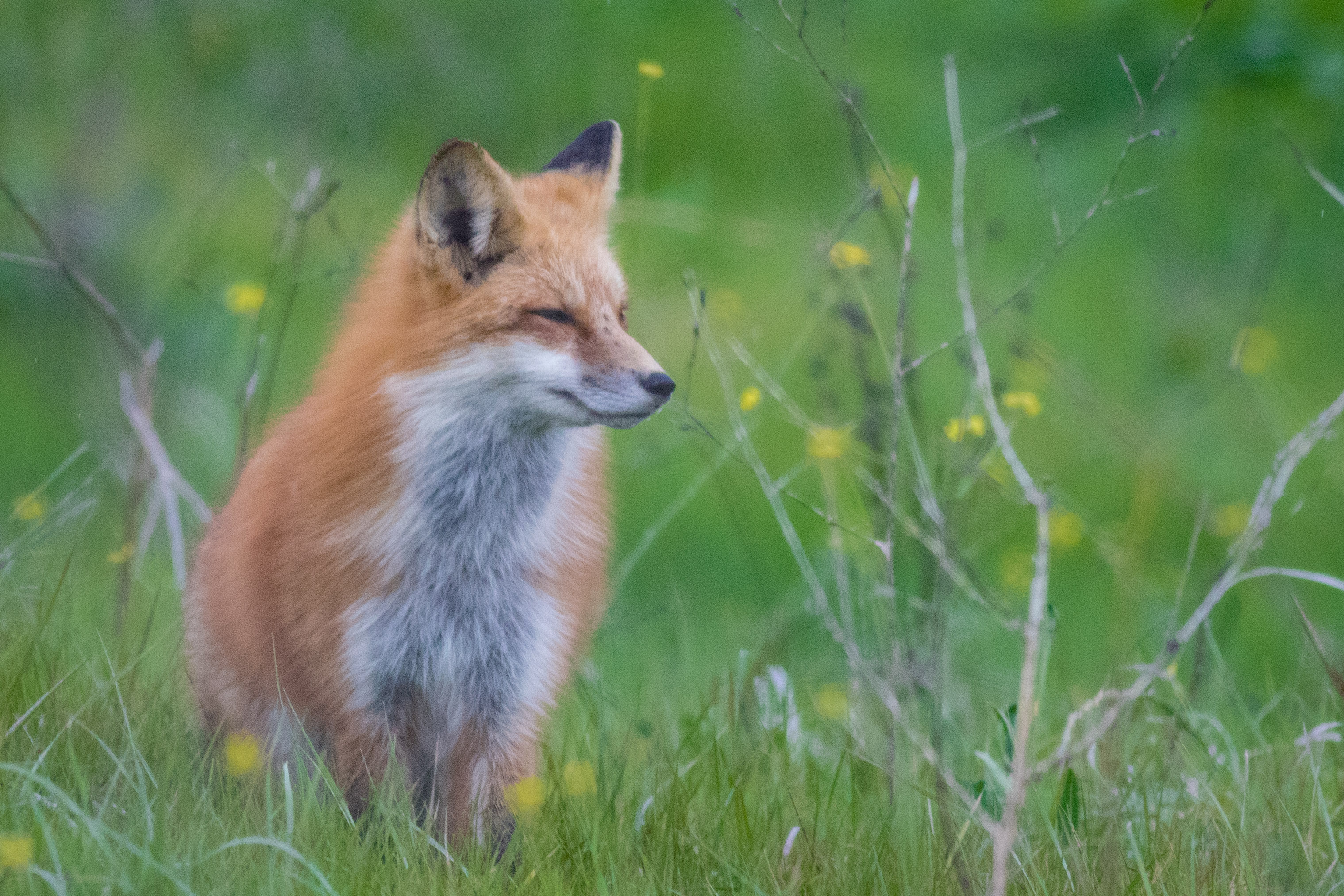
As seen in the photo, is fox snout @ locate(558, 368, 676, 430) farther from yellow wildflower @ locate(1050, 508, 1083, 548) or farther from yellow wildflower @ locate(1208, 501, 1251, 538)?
yellow wildflower @ locate(1208, 501, 1251, 538)

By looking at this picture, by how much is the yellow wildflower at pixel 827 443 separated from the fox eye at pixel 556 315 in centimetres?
82

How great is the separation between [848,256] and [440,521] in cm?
173

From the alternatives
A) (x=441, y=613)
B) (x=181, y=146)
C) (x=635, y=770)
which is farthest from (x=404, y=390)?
(x=181, y=146)

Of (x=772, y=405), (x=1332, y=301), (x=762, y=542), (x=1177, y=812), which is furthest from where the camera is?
(x=1332, y=301)

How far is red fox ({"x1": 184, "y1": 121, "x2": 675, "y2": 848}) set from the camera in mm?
3738

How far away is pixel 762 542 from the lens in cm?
644

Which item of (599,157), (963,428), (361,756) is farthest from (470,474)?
(963,428)

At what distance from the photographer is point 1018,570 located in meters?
4.46

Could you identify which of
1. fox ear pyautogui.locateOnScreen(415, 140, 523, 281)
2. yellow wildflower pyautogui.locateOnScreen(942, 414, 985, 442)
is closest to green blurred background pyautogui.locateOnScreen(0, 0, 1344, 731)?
yellow wildflower pyautogui.locateOnScreen(942, 414, 985, 442)

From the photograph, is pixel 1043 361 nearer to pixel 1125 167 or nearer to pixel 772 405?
pixel 772 405

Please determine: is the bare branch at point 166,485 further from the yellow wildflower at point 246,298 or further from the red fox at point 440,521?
the red fox at point 440,521

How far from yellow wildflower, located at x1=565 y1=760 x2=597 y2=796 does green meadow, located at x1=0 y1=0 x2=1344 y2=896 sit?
2cm

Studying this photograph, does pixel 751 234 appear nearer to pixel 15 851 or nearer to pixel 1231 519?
pixel 1231 519

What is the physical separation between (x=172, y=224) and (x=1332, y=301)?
22.0ft
